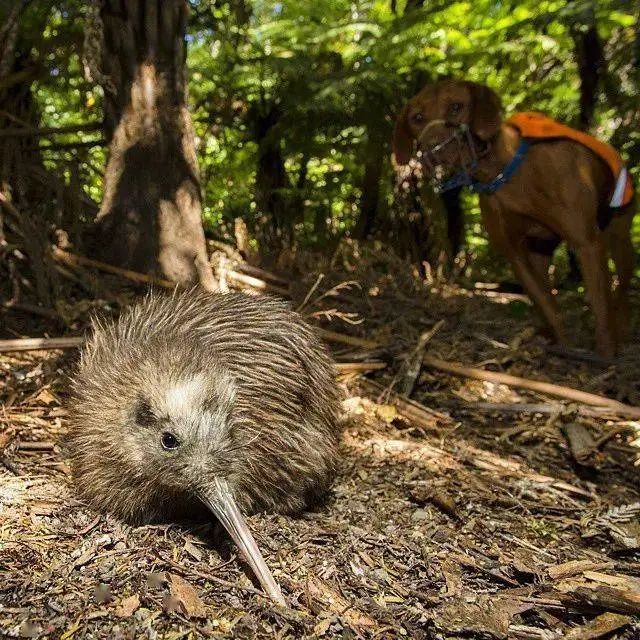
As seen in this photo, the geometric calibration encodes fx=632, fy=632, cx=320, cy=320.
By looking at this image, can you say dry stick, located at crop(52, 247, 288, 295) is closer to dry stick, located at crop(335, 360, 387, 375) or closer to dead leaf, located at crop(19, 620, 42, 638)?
dry stick, located at crop(335, 360, 387, 375)

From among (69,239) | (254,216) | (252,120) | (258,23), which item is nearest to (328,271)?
(254,216)

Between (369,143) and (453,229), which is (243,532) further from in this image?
(453,229)

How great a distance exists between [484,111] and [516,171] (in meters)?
0.43

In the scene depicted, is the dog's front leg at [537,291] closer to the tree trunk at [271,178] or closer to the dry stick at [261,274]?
the dry stick at [261,274]

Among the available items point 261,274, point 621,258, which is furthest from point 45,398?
point 621,258

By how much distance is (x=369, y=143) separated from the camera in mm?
6145

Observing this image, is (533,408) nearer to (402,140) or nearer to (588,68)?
(402,140)

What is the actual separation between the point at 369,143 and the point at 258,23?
2.76 metres

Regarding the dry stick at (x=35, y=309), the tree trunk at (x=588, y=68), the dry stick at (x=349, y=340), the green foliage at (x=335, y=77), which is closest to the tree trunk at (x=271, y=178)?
the green foliage at (x=335, y=77)

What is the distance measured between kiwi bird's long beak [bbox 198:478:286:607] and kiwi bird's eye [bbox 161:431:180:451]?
0.56 feet

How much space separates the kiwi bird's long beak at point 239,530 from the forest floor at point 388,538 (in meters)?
0.04

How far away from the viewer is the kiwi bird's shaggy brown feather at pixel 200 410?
198 cm

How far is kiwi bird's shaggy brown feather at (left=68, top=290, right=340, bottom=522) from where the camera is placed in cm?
198

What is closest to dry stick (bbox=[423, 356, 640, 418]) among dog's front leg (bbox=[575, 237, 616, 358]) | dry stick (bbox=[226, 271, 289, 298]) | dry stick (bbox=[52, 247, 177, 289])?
dog's front leg (bbox=[575, 237, 616, 358])
